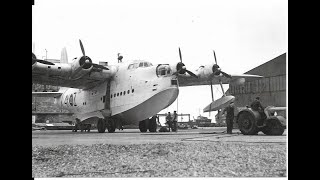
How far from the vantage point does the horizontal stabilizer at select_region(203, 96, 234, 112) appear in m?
23.3

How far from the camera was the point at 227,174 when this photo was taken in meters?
7.41

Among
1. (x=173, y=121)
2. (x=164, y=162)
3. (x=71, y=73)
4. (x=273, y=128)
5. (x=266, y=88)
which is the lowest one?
(x=164, y=162)

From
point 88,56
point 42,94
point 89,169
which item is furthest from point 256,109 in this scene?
point 42,94

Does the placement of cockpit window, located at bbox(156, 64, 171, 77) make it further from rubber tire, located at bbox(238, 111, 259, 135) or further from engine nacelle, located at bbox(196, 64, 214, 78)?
rubber tire, located at bbox(238, 111, 259, 135)

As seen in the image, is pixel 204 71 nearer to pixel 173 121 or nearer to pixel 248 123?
pixel 173 121

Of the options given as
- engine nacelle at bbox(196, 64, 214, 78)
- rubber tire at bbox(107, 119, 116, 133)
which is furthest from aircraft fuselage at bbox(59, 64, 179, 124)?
engine nacelle at bbox(196, 64, 214, 78)

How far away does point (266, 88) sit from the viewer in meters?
30.6

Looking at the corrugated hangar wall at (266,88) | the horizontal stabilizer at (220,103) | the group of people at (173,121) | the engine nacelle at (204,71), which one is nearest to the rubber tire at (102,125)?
the group of people at (173,121)

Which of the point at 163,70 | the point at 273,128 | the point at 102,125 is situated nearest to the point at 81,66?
the point at 102,125

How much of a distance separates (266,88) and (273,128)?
53.2 feet
